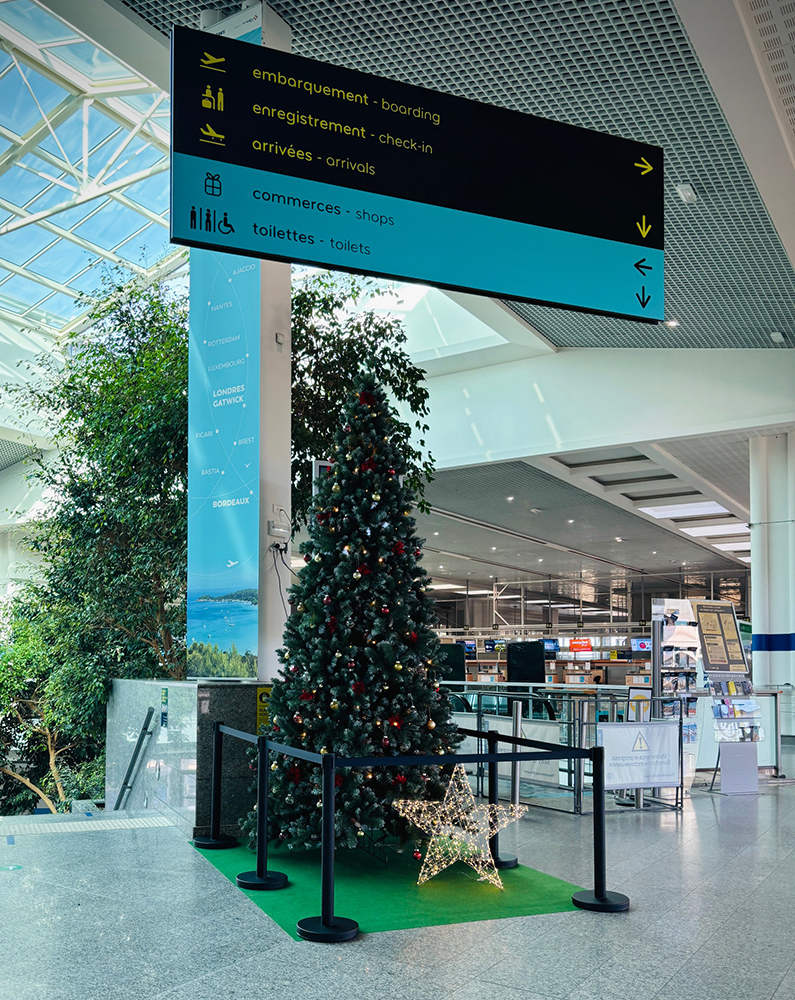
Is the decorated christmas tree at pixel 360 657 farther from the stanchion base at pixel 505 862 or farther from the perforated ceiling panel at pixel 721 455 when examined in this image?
the perforated ceiling panel at pixel 721 455

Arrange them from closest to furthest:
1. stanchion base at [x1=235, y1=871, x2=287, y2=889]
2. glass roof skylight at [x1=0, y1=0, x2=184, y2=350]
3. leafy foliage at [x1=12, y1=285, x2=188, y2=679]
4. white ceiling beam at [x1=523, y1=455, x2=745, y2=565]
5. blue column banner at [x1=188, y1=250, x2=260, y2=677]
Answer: stanchion base at [x1=235, y1=871, x2=287, y2=889] → blue column banner at [x1=188, y1=250, x2=260, y2=677] → leafy foliage at [x1=12, y1=285, x2=188, y2=679] → glass roof skylight at [x1=0, y1=0, x2=184, y2=350] → white ceiling beam at [x1=523, y1=455, x2=745, y2=565]

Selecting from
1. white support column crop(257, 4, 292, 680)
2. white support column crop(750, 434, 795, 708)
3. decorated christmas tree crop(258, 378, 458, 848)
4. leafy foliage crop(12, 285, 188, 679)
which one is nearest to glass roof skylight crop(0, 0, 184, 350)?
leafy foliage crop(12, 285, 188, 679)

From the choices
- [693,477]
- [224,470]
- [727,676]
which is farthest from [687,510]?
Answer: [224,470]

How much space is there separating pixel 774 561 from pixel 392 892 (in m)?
10.8

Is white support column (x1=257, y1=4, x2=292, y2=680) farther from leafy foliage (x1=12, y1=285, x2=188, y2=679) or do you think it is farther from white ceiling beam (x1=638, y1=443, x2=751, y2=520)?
white ceiling beam (x1=638, y1=443, x2=751, y2=520)

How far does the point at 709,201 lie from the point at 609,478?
10.0m

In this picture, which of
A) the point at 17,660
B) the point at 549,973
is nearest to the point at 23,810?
the point at 17,660

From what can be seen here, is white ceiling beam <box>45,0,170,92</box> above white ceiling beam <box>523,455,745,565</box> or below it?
above

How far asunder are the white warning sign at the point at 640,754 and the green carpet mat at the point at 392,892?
2272 millimetres

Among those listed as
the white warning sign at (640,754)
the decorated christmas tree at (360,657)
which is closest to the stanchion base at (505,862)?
the decorated christmas tree at (360,657)

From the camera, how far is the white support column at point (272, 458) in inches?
228

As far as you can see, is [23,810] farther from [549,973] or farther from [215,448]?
[549,973]

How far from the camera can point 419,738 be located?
4824mm

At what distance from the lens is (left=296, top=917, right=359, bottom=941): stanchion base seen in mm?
3461
